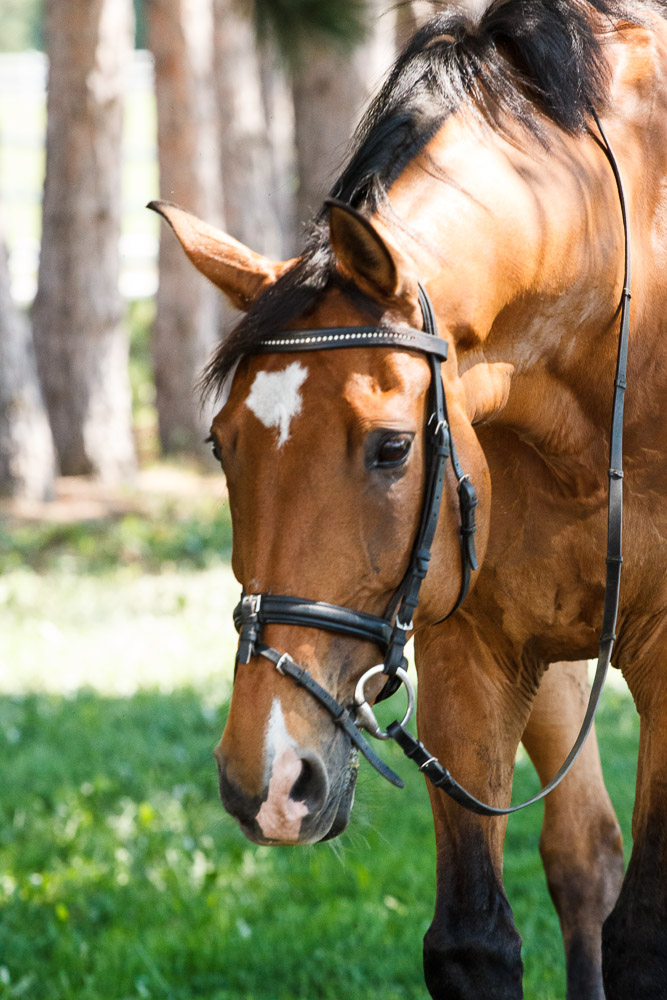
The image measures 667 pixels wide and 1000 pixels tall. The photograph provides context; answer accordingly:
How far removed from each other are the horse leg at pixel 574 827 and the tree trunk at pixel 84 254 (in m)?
8.46

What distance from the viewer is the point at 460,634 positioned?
294 cm

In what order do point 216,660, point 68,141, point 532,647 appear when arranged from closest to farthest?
1. point 532,647
2. point 216,660
3. point 68,141

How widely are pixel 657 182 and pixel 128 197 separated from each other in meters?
25.8

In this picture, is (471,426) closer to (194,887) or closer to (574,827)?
(574,827)

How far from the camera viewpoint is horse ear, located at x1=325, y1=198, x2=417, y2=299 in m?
2.08

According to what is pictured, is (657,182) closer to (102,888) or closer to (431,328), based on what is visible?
(431,328)

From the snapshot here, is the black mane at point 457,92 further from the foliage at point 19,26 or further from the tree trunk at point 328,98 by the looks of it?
the foliage at point 19,26

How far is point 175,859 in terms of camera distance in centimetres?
450

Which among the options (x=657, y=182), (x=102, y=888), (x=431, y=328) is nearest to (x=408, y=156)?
(x=431, y=328)

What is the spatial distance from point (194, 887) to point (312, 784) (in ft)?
7.94

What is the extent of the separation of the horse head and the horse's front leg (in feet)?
2.22

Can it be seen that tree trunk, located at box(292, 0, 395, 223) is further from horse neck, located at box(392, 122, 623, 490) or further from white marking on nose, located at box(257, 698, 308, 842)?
white marking on nose, located at box(257, 698, 308, 842)

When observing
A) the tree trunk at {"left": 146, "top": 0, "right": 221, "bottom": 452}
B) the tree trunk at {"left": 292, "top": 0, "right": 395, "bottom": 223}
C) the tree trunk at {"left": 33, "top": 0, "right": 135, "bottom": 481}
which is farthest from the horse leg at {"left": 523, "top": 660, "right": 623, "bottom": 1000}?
the tree trunk at {"left": 146, "top": 0, "right": 221, "bottom": 452}

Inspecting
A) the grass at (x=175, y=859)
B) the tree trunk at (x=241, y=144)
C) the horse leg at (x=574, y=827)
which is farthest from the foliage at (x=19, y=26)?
the horse leg at (x=574, y=827)
